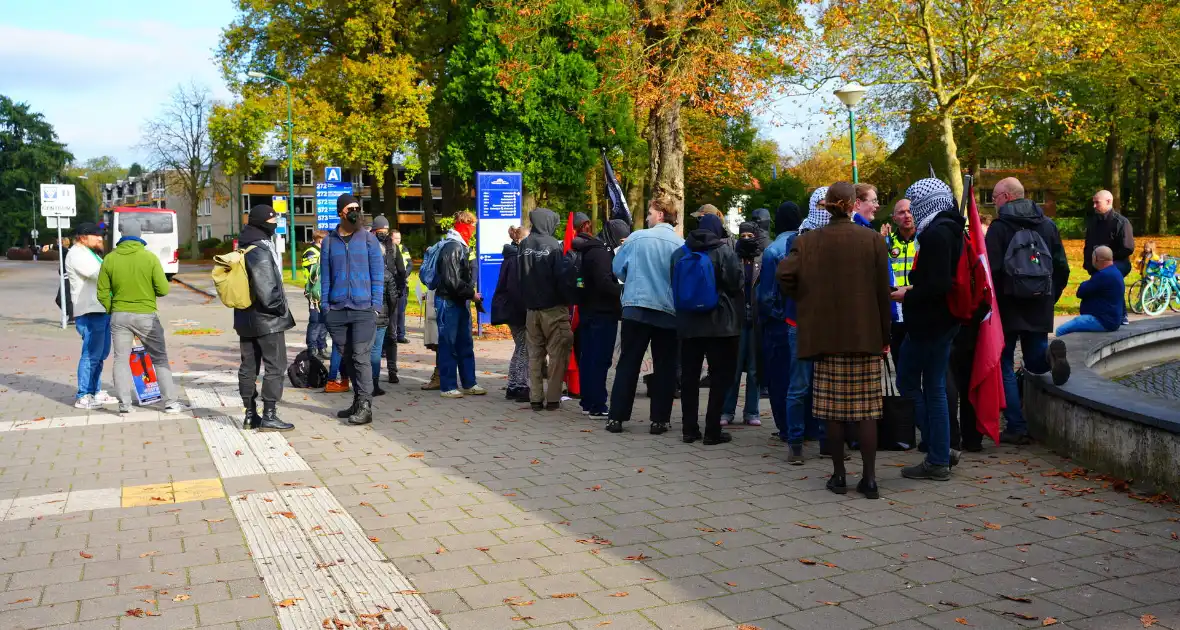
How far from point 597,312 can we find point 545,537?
153 inches

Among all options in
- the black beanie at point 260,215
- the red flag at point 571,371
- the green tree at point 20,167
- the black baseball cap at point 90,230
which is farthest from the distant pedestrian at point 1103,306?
the green tree at point 20,167

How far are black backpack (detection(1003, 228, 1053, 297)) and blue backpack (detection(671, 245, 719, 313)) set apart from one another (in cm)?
212

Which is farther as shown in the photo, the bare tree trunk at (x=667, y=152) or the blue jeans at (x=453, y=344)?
the bare tree trunk at (x=667, y=152)

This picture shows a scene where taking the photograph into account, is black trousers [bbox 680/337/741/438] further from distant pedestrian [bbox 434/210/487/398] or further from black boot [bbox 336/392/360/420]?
distant pedestrian [bbox 434/210/487/398]

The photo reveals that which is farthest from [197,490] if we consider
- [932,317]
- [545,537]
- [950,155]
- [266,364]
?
[950,155]

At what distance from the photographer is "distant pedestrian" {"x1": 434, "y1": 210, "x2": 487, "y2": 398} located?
1025 centimetres

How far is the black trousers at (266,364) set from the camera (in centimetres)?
858

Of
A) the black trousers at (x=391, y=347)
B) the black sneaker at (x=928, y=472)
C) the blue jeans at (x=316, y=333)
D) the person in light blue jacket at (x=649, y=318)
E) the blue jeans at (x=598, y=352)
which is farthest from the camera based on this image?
the blue jeans at (x=316, y=333)

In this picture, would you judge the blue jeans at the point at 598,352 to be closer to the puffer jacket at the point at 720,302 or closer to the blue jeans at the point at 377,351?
the puffer jacket at the point at 720,302

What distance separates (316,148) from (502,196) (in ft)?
80.8

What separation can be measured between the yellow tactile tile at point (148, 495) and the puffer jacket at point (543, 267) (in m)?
3.91

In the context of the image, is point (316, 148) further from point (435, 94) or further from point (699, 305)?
point (699, 305)

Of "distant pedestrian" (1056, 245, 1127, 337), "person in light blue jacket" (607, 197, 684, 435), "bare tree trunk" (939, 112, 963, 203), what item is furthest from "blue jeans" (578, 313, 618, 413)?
"bare tree trunk" (939, 112, 963, 203)

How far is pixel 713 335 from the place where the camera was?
7730mm
